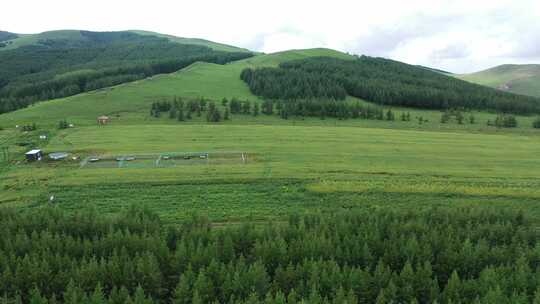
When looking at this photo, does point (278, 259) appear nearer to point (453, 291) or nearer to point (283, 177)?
point (453, 291)

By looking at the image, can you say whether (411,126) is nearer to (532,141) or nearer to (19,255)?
(532,141)

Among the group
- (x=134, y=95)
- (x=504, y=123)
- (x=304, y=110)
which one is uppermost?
(x=134, y=95)

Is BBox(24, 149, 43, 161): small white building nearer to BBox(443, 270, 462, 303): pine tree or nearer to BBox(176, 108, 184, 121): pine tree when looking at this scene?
BBox(176, 108, 184, 121): pine tree

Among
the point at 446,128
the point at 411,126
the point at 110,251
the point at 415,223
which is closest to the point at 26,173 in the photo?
the point at 110,251

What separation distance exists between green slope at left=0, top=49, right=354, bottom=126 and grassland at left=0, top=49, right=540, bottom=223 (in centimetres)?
124

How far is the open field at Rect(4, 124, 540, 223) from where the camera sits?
48719 mm

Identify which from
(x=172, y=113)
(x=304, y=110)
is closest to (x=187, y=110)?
(x=172, y=113)

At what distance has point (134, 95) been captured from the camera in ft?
410

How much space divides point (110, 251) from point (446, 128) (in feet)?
318

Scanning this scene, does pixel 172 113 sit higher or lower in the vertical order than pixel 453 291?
higher

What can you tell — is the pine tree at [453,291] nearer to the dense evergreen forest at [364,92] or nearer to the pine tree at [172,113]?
the pine tree at [172,113]

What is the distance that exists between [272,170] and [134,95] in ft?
266

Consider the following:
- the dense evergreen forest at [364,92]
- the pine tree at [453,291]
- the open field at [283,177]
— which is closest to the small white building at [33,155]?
the open field at [283,177]

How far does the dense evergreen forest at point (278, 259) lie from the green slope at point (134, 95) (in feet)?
238
